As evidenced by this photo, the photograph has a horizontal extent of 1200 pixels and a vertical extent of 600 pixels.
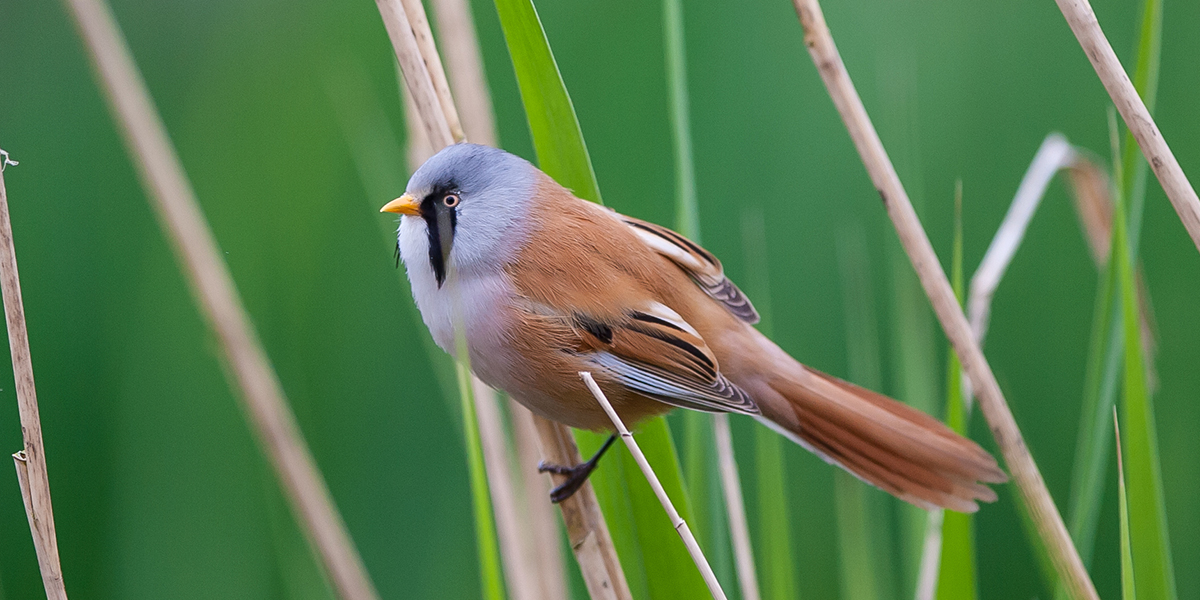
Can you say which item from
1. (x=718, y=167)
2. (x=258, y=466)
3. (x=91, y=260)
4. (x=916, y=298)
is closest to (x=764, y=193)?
(x=718, y=167)

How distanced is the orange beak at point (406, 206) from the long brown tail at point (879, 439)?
23.5 inches

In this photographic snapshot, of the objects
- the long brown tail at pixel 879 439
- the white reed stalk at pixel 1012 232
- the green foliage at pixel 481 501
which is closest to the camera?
the green foliage at pixel 481 501

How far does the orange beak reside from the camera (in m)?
1.17

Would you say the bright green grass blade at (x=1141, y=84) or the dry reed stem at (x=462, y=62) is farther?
the dry reed stem at (x=462, y=62)

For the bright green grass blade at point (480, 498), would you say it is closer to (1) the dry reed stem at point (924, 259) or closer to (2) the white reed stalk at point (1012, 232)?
(1) the dry reed stem at point (924, 259)

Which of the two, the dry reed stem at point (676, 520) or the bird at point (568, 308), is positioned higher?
the bird at point (568, 308)

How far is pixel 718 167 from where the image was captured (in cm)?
222

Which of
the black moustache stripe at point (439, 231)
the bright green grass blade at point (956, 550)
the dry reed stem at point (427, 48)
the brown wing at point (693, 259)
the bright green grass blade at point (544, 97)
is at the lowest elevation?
the bright green grass blade at point (956, 550)

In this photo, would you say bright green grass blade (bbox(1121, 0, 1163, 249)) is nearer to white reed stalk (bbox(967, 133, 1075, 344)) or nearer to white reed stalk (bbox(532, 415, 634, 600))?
white reed stalk (bbox(967, 133, 1075, 344))

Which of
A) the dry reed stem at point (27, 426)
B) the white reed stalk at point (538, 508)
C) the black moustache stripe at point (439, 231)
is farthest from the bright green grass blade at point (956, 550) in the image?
the dry reed stem at point (27, 426)

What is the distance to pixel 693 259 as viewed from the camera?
1362 millimetres

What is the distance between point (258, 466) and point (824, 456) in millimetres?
1290

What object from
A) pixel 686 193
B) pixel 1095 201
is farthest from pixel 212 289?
pixel 1095 201

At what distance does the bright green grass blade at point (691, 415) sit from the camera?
120 centimetres
